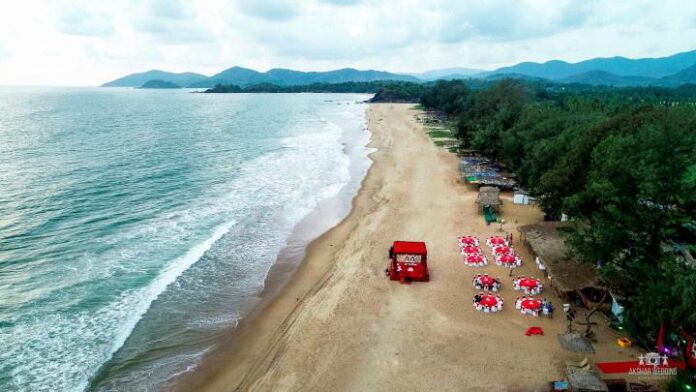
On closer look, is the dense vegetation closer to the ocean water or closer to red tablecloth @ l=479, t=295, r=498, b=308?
red tablecloth @ l=479, t=295, r=498, b=308

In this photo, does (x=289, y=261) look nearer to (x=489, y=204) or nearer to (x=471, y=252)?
(x=471, y=252)

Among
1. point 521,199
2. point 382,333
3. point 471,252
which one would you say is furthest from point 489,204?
point 382,333

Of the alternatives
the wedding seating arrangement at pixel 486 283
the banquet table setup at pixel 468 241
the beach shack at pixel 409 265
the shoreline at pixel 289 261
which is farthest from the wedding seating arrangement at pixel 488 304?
the shoreline at pixel 289 261

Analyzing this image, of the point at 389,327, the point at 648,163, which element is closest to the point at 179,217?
the point at 389,327

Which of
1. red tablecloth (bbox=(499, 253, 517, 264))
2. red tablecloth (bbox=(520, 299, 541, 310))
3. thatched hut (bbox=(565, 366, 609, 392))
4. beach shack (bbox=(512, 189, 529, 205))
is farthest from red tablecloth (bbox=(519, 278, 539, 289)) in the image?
beach shack (bbox=(512, 189, 529, 205))

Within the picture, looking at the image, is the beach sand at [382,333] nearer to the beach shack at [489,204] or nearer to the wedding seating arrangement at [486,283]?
the wedding seating arrangement at [486,283]
